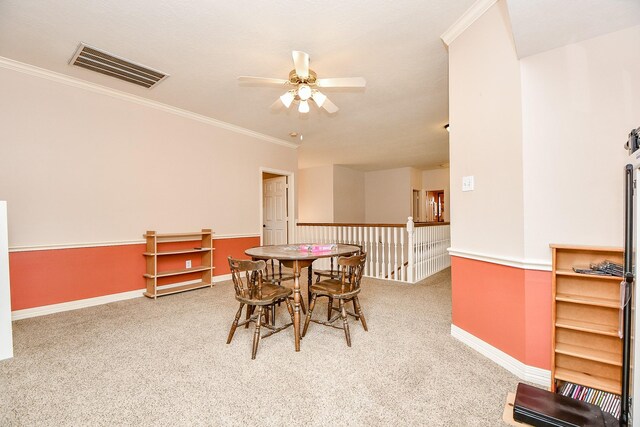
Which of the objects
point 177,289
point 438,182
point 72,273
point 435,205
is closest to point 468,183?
point 177,289

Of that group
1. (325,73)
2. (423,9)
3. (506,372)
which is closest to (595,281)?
(506,372)

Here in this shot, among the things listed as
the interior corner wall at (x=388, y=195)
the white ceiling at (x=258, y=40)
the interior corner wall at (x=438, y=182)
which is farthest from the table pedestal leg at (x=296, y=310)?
the interior corner wall at (x=438, y=182)

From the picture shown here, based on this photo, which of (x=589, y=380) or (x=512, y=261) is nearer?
(x=589, y=380)

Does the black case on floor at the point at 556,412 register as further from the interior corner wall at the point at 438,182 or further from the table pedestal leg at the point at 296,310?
the interior corner wall at the point at 438,182

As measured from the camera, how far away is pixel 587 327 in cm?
163

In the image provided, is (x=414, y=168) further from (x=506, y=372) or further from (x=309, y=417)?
(x=309, y=417)

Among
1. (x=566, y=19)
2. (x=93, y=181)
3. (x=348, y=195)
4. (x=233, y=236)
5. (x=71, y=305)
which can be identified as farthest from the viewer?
(x=348, y=195)

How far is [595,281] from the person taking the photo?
66.2 inches

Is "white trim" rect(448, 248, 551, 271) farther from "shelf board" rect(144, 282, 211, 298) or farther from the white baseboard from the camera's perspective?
the white baseboard

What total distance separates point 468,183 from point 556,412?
60.7 inches

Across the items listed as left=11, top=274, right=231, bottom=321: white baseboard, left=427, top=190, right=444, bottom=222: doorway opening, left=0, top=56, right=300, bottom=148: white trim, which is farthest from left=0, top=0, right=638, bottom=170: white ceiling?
left=427, top=190, right=444, bottom=222: doorway opening

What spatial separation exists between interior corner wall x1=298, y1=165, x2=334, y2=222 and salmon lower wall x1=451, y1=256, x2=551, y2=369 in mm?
6155

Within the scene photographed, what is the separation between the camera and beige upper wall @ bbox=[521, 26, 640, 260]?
1.60 meters

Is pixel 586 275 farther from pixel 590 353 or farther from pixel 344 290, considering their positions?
pixel 344 290
